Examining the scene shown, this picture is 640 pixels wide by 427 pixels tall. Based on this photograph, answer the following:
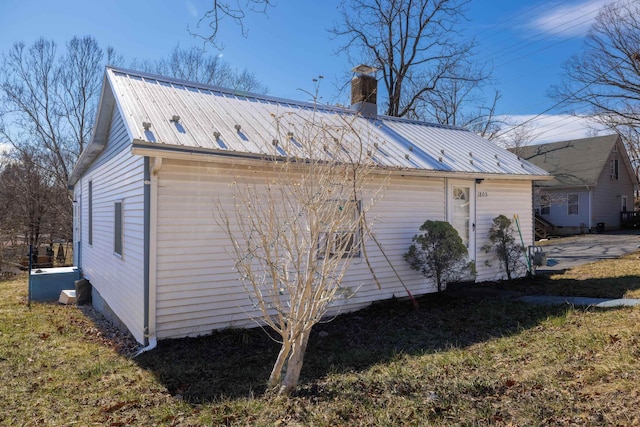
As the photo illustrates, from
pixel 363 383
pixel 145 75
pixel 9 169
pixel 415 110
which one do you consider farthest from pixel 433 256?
pixel 9 169

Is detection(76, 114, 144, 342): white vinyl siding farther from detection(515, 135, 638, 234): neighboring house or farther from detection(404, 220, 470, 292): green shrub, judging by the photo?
detection(515, 135, 638, 234): neighboring house

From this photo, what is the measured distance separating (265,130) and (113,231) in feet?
11.0

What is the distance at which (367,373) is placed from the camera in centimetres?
434

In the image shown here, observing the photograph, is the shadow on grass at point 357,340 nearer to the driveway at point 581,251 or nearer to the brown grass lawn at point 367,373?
the brown grass lawn at point 367,373

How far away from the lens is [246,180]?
6324mm

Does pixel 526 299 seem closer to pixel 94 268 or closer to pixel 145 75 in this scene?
pixel 145 75

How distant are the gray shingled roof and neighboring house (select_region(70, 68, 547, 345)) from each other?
1640 centimetres

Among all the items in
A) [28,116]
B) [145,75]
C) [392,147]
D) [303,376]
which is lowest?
[303,376]

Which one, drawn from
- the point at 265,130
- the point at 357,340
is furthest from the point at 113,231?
the point at 357,340

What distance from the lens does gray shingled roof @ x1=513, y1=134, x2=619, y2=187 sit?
24.0m

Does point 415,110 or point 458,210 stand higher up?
point 415,110

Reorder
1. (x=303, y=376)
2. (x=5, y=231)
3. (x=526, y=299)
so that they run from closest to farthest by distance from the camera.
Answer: (x=303, y=376) → (x=526, y=299) → (x=5, y=231)

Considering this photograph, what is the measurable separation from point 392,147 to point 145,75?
16.3 ft

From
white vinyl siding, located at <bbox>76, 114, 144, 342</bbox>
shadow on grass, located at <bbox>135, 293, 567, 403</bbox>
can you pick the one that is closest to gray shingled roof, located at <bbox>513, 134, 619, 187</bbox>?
shadow on grass, located at <bbox>135, 293, 567, 403</bbox>
